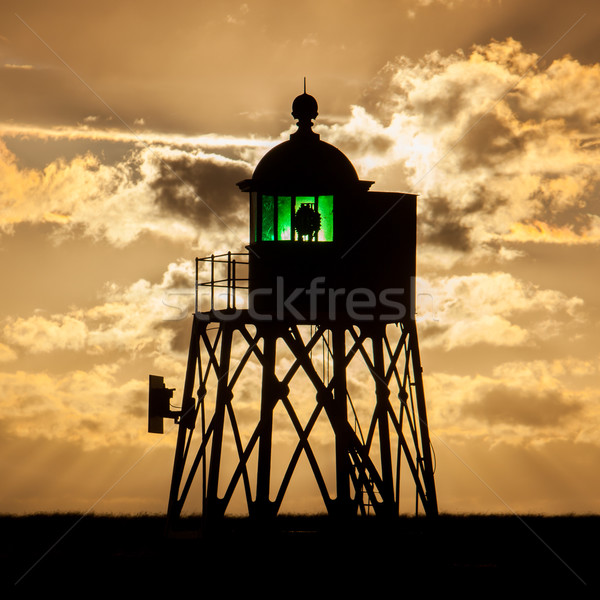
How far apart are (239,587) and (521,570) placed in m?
7.78

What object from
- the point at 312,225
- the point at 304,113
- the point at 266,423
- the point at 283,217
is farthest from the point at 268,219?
the point at 266,423

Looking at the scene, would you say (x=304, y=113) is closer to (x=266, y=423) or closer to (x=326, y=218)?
(x=326, y=218)

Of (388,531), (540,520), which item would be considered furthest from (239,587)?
(540,520)

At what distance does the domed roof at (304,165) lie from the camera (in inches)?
1114

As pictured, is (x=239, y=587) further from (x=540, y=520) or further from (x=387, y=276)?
(x=540, y=520)

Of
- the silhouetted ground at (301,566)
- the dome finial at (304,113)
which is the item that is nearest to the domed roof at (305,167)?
the dome finial at (304,113)

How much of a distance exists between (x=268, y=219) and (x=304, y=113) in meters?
2.98

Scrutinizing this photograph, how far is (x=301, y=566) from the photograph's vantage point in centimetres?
2738

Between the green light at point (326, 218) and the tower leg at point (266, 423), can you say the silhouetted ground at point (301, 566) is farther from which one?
the green light at point (326, 218)

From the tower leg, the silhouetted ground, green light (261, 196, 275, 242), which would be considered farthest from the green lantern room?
the silhouetted ground

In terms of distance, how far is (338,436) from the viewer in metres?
29.2

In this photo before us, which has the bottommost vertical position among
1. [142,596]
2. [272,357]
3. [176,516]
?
[142,596]

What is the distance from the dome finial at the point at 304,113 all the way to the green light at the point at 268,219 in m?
1.99

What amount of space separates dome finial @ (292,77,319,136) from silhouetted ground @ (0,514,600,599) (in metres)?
10.2
